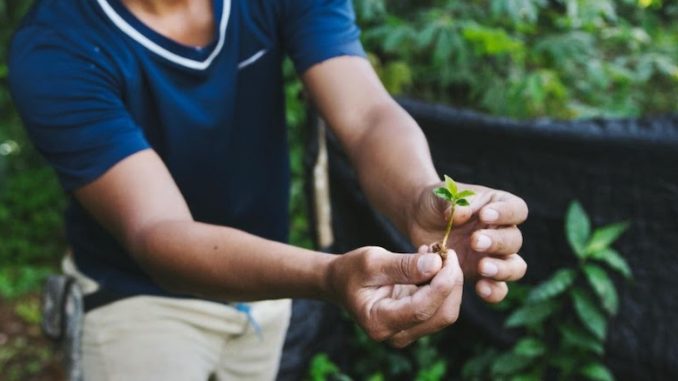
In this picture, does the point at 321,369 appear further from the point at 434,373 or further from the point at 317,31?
the point at 317,31

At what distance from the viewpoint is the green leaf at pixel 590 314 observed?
82.7 inches

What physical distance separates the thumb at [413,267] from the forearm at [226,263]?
0.14 m

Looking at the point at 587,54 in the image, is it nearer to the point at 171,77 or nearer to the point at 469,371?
the point at 469,371

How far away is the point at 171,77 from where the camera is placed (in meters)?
1.48

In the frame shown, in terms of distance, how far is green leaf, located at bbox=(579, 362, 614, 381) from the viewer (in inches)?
83.5

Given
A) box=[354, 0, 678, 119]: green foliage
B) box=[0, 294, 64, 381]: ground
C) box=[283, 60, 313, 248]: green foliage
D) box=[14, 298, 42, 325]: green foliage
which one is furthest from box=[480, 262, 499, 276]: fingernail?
box=[14, 298, 42, 325]: green foliage

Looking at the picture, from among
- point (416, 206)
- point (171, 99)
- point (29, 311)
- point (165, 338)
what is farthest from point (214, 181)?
point (29, 311)

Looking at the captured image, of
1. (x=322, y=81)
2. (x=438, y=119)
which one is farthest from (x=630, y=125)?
(x=322, y=81)

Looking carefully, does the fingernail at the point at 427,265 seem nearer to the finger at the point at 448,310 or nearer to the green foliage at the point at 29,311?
the finger at the point at 448,310

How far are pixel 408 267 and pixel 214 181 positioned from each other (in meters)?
0.81

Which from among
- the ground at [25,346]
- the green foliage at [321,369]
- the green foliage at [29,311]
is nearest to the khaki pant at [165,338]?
the green foliage at [321,369]

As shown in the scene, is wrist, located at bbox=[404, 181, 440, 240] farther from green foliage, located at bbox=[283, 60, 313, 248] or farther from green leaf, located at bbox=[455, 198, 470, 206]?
green foliage, located at bbox=[283, 60, 313, 248]

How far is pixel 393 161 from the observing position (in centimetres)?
138

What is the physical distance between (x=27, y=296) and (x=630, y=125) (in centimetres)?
288
